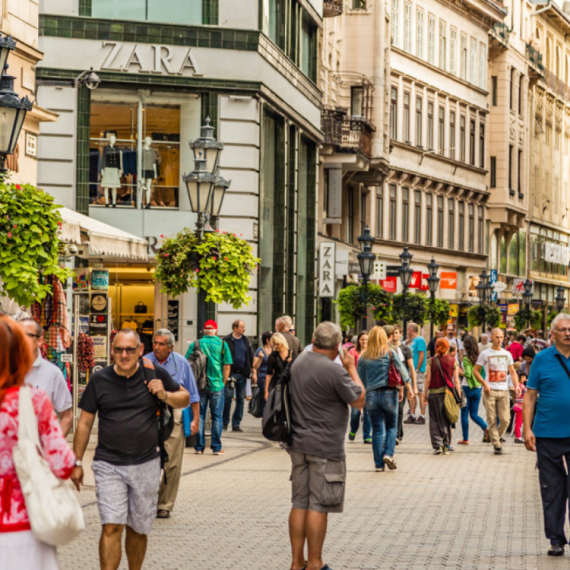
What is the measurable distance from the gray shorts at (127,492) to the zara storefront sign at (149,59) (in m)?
21.1

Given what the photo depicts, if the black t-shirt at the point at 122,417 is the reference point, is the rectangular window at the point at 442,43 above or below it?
above

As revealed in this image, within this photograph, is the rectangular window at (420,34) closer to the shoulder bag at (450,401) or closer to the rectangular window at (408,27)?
the rectangular window at (408,27)

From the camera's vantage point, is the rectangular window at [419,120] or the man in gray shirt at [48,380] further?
the rectangular window at [419,120]

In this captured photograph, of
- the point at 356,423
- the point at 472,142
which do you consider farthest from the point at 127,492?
the point at 472,142

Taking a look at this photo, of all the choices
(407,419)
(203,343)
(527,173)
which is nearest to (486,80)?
(527,173)

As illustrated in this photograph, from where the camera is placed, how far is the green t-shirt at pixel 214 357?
720 inches

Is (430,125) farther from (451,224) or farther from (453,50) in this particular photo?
(451,224)

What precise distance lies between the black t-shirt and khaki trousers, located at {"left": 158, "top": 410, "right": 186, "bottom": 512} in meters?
3.49

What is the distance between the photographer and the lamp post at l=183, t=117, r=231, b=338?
59.9ft

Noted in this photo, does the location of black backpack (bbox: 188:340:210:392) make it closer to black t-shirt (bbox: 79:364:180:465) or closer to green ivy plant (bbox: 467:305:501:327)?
black t-shirt (bbox: 79:364:180:465)

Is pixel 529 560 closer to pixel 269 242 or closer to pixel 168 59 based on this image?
pixel 168 59

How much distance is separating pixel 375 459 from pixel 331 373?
7159mm

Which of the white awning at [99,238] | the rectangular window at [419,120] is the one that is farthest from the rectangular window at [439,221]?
the white awning at [99,238]

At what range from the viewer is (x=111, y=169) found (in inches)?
1127
